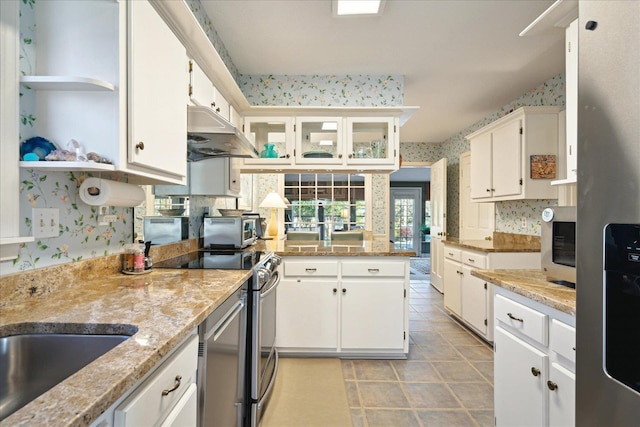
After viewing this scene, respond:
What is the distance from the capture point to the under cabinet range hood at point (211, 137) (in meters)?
1.64

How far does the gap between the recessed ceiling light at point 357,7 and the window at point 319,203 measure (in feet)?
8.87

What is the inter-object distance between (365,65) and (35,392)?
10.3 feet

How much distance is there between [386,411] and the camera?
193cm

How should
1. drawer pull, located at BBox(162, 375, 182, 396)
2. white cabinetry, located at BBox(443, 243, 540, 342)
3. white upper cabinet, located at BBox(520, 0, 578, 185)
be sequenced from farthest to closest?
1. white cabinetry, located at BBox(443, 243, 540, 342)
2. white upper cabinet, located at BBox(520, 0, 578, 185)
3. drawer pull, located at BBox(162, 375, 182, 396)

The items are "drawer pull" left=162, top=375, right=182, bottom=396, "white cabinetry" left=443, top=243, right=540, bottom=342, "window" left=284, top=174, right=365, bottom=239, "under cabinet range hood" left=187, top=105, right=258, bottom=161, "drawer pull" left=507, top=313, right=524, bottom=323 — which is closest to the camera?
"drawer pull" left=162, top=375, right=182, bottom=396

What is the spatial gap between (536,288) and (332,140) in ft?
7.22

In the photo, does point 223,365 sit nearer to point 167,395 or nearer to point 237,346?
point 237,346

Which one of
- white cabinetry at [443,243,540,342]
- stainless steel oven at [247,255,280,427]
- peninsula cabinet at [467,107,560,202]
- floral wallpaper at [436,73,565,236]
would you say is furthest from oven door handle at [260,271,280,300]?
floral wallpaper at [436,73,565,236]

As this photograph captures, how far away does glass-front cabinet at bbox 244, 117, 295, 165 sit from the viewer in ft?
9.98

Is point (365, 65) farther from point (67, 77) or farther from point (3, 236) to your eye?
point (3, 236)

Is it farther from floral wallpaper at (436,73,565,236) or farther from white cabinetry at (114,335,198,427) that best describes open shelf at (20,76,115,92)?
floral wallpaper at (436,73,565,236)

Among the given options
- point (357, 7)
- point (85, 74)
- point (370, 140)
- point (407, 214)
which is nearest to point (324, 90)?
point (370, 140)

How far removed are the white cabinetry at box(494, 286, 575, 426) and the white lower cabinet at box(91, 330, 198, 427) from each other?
1.25 meters

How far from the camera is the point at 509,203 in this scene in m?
3.81
